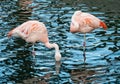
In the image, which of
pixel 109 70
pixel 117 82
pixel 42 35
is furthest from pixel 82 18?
pixel 117 82

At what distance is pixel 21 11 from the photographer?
1471 centimetres

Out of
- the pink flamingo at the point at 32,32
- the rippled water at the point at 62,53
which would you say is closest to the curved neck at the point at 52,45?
the pink flamingo at the point at 32,32

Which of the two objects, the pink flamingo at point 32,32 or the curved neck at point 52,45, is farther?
the pink flamingo at point 32,32

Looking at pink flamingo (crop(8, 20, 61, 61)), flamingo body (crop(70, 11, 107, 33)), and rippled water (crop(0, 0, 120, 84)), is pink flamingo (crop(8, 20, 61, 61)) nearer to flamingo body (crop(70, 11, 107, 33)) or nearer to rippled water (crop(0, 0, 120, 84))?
rippled water (crop(0, 0, 120, 84))

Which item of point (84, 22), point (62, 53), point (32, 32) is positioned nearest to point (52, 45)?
point (62, 53)

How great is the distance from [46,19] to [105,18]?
82.5 inches

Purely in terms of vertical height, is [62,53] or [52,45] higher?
[52,45]

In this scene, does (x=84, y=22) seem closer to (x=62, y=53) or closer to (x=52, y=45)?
(x=62, y=53)

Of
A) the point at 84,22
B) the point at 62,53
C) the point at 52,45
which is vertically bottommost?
the point at 62,53

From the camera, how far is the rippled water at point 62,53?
853 centimetres

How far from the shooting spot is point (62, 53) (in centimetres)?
1009

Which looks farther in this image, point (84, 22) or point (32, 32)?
point (84, 22)

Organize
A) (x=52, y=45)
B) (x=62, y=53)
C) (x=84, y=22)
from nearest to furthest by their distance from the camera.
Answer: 1. (x=52, y=45)
2. (x=62, y=53)
3. (x=84, y=22)

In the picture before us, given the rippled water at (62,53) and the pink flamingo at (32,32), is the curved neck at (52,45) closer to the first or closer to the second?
the pink flamingo at (32,32)
